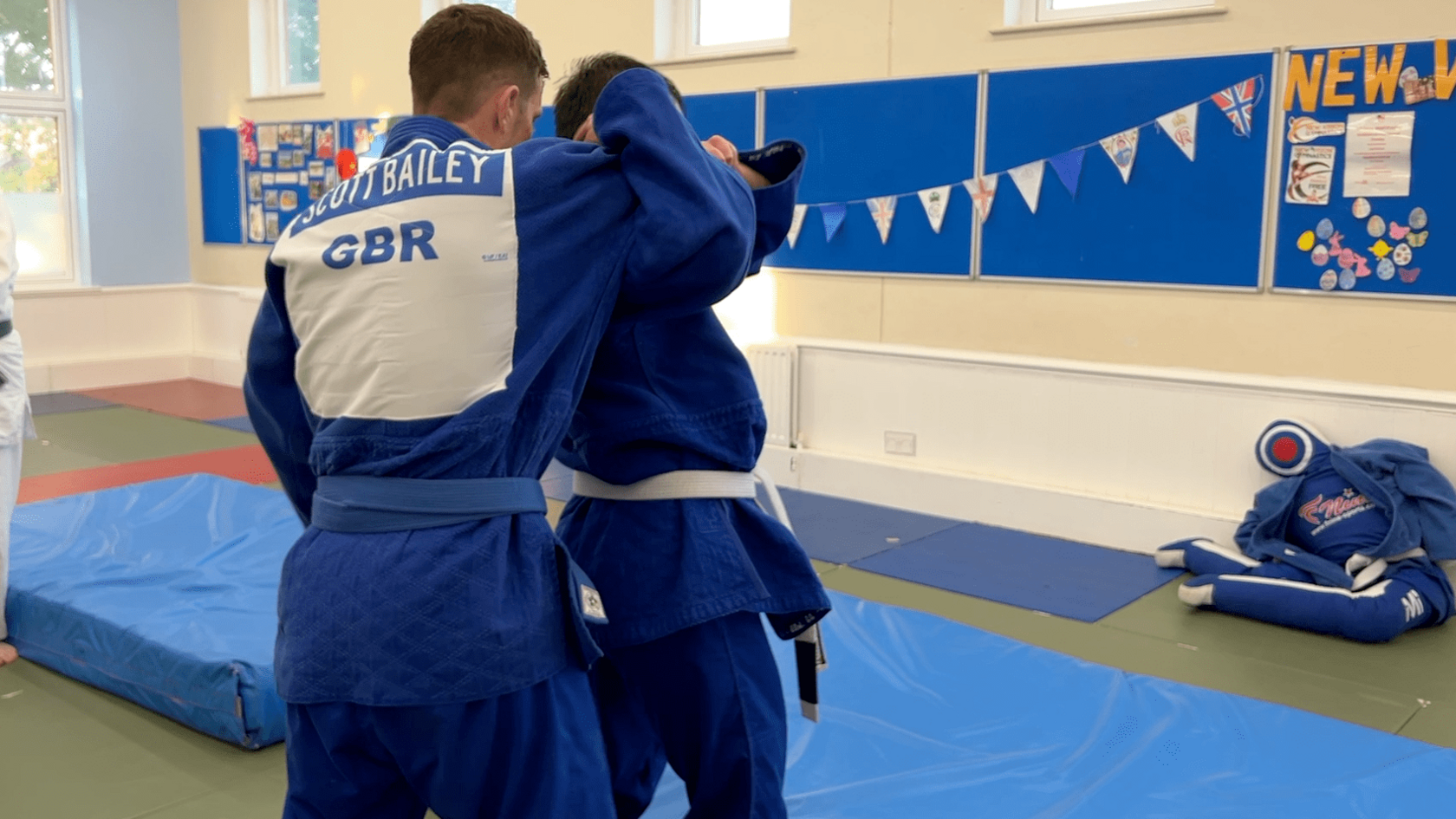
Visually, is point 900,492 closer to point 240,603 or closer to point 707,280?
point 240,603

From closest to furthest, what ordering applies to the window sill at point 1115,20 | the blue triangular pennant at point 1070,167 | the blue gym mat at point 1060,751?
1. the blue gym mat at point 1060,751
2. the window sill at point 1115,20
3. the blue triangular pennant at point 1070,167

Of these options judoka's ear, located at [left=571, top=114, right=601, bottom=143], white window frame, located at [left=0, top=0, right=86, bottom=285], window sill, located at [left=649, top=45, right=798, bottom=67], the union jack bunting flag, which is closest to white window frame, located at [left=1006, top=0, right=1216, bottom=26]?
the union jack bunting flag

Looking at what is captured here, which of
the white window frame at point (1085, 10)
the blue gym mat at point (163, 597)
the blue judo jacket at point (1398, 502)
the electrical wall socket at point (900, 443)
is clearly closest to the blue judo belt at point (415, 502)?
the blue gym mat at point (163, 597)

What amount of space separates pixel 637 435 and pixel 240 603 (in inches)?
83.0

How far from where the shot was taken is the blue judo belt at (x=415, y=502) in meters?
1.43

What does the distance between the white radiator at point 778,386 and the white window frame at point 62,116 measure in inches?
215

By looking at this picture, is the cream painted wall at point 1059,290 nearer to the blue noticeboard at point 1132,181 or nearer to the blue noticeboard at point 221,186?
the blue noticeboard at point 1132,181

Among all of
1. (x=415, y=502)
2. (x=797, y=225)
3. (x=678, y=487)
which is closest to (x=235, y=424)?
(x=797, y=225)

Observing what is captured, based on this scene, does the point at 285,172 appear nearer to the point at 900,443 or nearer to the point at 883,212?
the point at 883,212

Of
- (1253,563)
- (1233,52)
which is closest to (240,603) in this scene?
(1253,563)

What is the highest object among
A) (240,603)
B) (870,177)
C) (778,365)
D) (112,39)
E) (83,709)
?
(112,39)

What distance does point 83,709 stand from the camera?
3.18 meters

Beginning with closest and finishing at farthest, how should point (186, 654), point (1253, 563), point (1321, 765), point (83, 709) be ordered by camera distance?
point (1321, 765) < point (186, 654) < point (83, 709) < point (1253, 563)

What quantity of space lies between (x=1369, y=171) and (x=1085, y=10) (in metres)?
1.32
